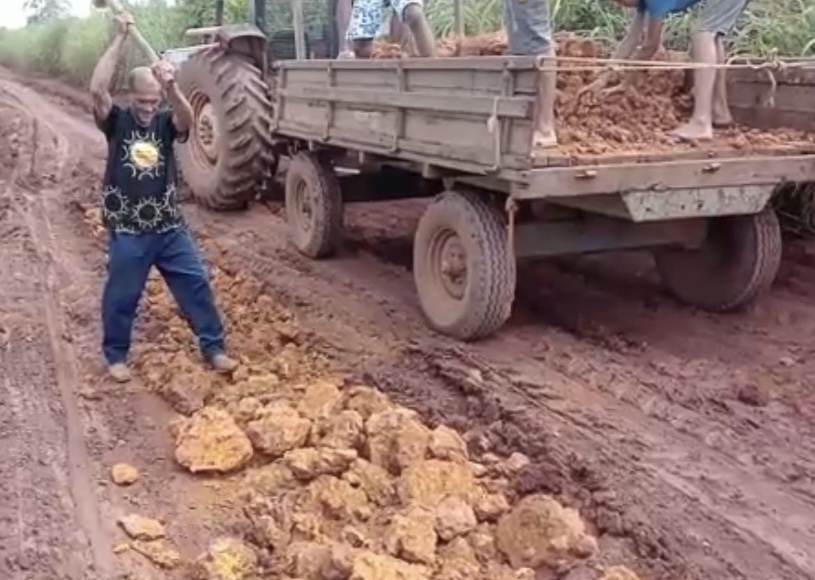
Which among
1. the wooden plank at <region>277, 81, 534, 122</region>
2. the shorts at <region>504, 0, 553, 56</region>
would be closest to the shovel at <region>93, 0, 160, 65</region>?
the wooden plank at <region>277, 81, 534, 122</region>

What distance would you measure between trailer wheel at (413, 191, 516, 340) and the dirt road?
138 mm

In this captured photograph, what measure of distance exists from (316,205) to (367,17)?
1244mm

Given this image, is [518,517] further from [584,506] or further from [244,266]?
[244,266]

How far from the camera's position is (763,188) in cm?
561

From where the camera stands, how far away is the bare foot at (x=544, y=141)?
5.42 meters

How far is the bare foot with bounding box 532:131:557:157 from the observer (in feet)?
17.8

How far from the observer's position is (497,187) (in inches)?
218

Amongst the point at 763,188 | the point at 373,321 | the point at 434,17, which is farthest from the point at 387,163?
the point at 434,17

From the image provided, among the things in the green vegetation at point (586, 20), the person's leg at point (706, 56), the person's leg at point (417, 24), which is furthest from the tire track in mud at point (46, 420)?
the person's leg at point (706, 56)

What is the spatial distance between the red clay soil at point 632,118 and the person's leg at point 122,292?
2008 mm

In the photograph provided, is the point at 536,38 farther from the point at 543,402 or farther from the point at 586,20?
the point at 586,20

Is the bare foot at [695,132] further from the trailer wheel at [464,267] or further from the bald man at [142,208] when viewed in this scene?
the bald man at [142,208]

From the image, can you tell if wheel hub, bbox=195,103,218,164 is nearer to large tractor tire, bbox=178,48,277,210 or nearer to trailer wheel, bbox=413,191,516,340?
large tractor tire, bbox=178,48,277,210

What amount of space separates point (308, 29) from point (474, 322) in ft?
13.6
